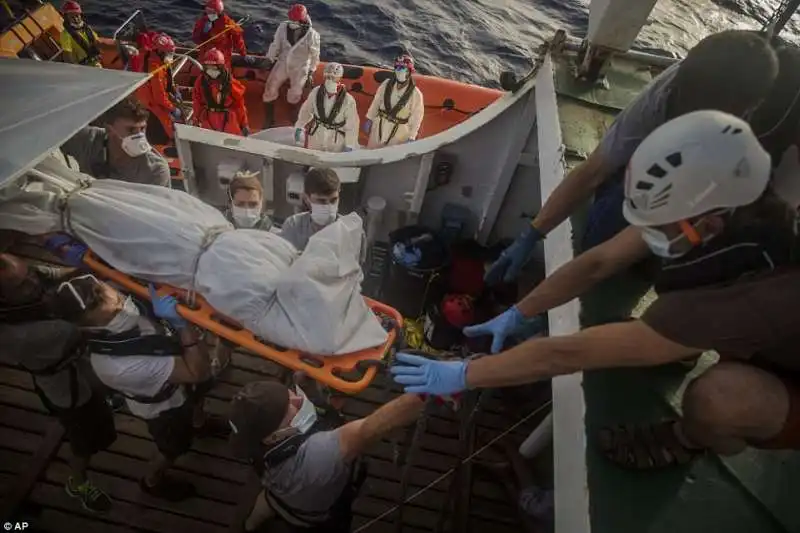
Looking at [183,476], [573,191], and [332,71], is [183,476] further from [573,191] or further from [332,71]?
[332,71]

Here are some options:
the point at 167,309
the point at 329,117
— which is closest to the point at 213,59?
the point at 329,117

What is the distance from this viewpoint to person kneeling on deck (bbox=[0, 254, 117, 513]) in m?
2.70

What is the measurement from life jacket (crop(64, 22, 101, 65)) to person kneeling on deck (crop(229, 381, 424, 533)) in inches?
303

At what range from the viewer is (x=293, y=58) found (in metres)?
8.45

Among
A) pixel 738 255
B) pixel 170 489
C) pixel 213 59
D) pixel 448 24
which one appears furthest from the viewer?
pixel 448 24

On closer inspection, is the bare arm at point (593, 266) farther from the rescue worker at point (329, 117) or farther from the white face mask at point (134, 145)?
the rescue worker at point (329, 117)

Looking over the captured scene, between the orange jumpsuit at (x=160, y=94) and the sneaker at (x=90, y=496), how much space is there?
5.32 metres

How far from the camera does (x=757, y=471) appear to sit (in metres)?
2.20

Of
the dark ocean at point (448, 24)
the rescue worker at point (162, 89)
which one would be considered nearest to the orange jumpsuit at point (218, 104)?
the rescue worker at point (162, 89)

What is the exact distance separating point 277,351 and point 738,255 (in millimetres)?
2354

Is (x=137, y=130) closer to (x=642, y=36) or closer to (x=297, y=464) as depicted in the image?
(x=297, y=464)

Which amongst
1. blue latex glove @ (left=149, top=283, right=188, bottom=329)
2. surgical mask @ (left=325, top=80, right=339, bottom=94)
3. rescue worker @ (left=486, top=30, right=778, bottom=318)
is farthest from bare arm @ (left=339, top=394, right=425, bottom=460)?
surgical mask @ (left=325, top=80, right=339, bottom=94)

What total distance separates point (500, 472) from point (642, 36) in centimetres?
1548

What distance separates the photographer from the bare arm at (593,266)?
8.09ft
